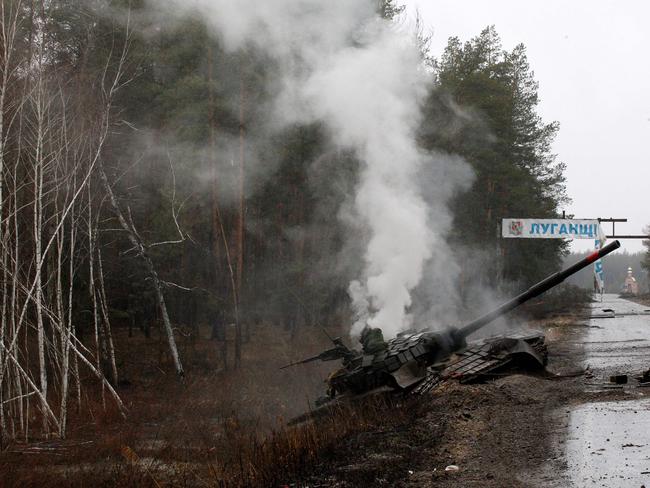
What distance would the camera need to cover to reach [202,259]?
2508 cm

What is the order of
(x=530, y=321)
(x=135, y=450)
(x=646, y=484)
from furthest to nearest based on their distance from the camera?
(x=530, y=321)
(x=135, y=450)
(x=646, y=484)

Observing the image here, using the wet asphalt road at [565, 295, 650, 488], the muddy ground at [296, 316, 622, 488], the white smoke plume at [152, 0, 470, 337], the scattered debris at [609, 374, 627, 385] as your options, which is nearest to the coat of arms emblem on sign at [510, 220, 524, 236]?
the white smoke plume at [152, 0, 470, 337]

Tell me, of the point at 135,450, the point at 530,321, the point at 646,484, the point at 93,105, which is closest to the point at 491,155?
the point at 530,321

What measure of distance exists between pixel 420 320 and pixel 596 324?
10159mm

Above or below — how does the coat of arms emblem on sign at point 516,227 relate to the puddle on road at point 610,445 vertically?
above

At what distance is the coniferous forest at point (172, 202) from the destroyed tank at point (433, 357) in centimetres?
472

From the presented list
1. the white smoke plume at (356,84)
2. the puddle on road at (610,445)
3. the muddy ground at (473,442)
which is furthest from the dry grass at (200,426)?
the white smoke plume at (356,84)

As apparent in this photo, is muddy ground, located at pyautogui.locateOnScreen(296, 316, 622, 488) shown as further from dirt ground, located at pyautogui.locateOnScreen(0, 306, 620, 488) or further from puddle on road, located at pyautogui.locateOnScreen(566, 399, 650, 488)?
puddle on road, located at pyautogui.locateOnScreen(566, 399, 650, 488)

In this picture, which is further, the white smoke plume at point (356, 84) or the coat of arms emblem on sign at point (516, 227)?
the coat of arms emblem on sign at point (516, 227)

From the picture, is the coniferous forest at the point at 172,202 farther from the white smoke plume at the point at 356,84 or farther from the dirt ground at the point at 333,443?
the dirt ground at the point at 333,443

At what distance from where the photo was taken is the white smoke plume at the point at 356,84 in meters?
18.6

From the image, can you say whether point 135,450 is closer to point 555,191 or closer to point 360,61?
point 360,61

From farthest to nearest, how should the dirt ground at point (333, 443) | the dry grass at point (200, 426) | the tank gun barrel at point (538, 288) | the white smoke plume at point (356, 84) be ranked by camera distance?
the white smoke plume at point (356, 84) → the tank gun barrel at point (538, 288) → the dry grass at point (200, 426) → the dirt ground at point (333, 443)

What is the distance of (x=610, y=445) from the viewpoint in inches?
327
